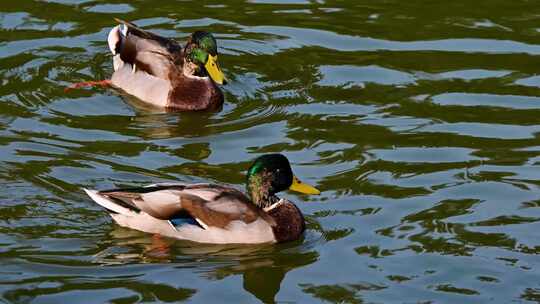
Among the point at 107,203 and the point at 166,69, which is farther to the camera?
the point at 166,69

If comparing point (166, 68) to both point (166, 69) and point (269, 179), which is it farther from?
point (269, 179)

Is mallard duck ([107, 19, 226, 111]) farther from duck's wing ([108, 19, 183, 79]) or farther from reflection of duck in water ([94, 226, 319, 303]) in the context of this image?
reflection of duck in water ([94, 226, 319, 303])

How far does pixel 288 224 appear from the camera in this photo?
1227cm

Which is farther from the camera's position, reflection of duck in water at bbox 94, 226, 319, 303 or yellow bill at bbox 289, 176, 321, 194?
yellow bill at bbox 289, 176, 321, 194

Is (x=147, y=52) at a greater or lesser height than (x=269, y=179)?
greater

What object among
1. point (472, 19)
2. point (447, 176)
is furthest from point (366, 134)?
point (472, 19)

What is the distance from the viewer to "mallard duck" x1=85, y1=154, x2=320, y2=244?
12227 millimetres

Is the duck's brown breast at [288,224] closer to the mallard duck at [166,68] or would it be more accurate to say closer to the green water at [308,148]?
the green water at [308,148]

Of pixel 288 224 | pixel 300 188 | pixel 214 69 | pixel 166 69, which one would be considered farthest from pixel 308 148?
pixel 166 69

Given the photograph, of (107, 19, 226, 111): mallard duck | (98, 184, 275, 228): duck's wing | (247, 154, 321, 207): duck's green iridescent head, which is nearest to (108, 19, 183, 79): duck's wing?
(107, 19, 226, 111): mallard duck

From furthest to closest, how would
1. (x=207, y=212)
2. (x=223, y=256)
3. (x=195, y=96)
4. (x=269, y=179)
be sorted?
(x=195, y=96) → (x=269, y=179) → (x=207, y=212) → (x=223, y=256)

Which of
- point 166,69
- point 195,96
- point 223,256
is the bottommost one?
point 223,256

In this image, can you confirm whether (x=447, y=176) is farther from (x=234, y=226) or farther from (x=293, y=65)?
(x=293, y=65)

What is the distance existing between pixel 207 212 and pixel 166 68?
4.81m
